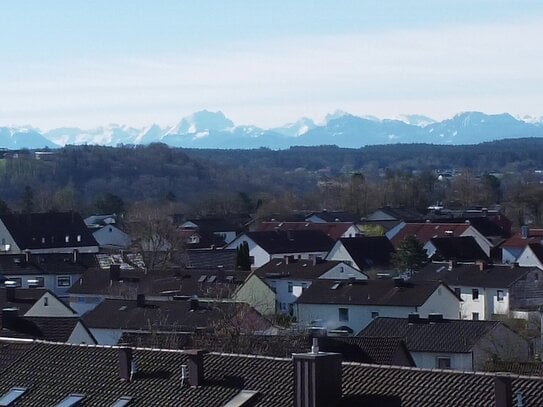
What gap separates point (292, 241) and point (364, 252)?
7.53 meters

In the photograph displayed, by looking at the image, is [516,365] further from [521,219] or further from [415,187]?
[415,187]

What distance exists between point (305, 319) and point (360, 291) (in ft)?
7.35

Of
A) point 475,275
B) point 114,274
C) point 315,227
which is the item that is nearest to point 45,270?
point 114,274

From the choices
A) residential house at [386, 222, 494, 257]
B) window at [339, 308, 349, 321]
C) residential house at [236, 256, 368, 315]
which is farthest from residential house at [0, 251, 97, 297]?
residential house at [386, 222, 494, 257]

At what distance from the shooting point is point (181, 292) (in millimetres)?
48438

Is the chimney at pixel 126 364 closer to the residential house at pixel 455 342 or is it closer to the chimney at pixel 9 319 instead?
the chimney at pixel 9 319

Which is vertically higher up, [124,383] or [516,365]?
[124,383]

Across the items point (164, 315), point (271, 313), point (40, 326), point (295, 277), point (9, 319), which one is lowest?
point (271, 313)

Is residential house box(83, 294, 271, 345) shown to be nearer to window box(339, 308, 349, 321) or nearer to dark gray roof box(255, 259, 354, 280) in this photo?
window box(339, 308, 349, 321)

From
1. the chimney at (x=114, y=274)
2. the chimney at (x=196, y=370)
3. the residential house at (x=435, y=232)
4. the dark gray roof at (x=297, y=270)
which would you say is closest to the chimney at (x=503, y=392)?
the chimney at (x=196, y=370)

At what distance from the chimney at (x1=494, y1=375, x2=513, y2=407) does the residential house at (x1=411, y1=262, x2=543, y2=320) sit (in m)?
34.1

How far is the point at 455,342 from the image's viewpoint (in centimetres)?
3472

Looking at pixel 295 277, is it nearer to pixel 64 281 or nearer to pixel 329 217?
pixel 64 281

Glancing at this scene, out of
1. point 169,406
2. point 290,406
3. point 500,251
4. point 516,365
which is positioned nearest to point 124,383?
point 169,406
